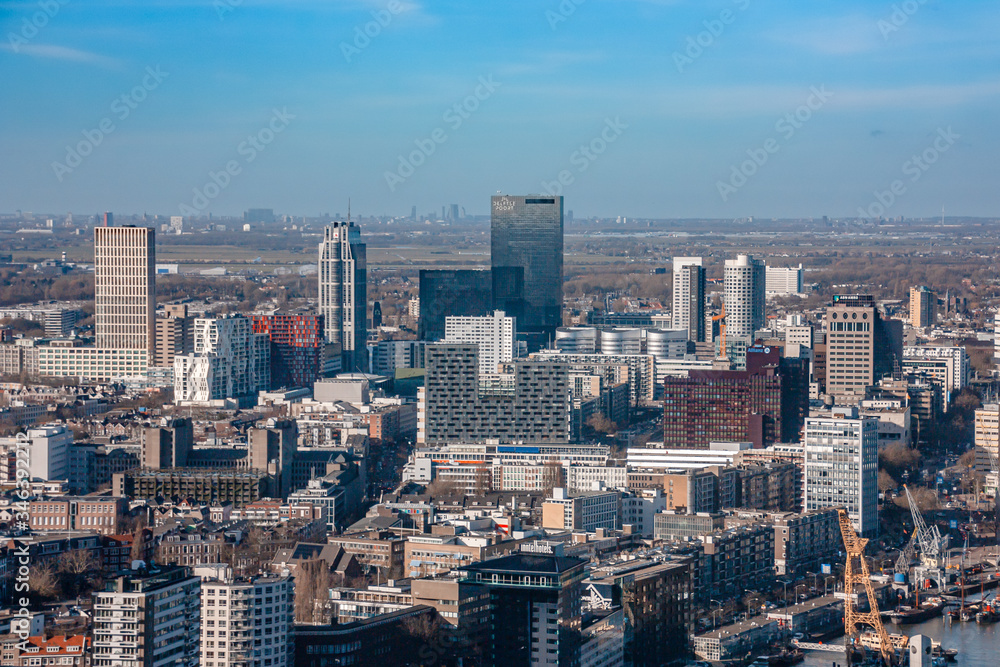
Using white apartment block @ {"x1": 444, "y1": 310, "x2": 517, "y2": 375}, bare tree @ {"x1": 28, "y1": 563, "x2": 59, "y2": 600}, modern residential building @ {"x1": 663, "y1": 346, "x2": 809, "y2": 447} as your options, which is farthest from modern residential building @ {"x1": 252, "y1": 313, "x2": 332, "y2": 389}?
bare tree @ {"x1": 28, "y1": 563, "x2": 59, "y2": 600}

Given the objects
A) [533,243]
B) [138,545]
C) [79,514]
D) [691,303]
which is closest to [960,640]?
[138,545]

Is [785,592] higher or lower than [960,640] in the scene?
higher

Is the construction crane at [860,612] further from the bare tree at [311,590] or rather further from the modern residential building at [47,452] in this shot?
the modern residential building at [47,452]

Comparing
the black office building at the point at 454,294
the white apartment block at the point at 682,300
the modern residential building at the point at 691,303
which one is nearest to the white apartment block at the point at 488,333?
the black office building at the point at 454,294

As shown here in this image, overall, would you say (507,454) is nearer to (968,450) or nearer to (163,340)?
(968,450)

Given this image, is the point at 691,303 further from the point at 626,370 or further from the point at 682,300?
the point at 626,370

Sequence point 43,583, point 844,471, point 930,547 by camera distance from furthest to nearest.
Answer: point 844,471
point 930,547
point 43,583

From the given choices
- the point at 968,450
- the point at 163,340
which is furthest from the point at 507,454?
the point at 163,340
